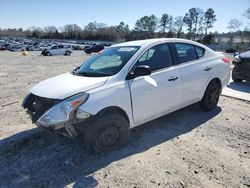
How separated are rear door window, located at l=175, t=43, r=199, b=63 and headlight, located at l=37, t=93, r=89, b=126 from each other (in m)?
2.16

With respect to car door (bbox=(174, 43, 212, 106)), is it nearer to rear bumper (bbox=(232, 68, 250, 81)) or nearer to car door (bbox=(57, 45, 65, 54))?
rear bumper (bbox=(232, 68, 250, 81))

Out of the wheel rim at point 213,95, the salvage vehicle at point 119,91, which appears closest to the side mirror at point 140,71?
the salvage vehicle at point 119,91

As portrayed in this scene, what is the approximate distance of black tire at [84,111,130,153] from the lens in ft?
11.0

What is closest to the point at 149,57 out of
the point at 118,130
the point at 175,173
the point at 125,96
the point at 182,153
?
the point at 125,96

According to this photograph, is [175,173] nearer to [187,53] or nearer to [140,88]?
[140,88]

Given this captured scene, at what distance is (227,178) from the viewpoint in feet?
10.0

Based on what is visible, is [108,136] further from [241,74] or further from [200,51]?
[241,74]

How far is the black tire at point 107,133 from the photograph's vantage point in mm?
3359

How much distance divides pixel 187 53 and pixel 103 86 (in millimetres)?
2133

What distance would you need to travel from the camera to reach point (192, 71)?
4.63 meters

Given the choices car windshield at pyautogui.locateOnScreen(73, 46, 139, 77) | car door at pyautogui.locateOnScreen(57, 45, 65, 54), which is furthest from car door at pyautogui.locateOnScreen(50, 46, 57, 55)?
car windshield at pyautogui.locateOnScreen(73, 46, 139, 77)

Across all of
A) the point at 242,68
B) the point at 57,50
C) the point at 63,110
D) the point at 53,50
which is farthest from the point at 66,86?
the point at 57,50

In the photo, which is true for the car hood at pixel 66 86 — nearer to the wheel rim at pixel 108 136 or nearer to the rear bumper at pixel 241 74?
the wheel rim at pixel 108 136

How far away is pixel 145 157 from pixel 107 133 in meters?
0.66
